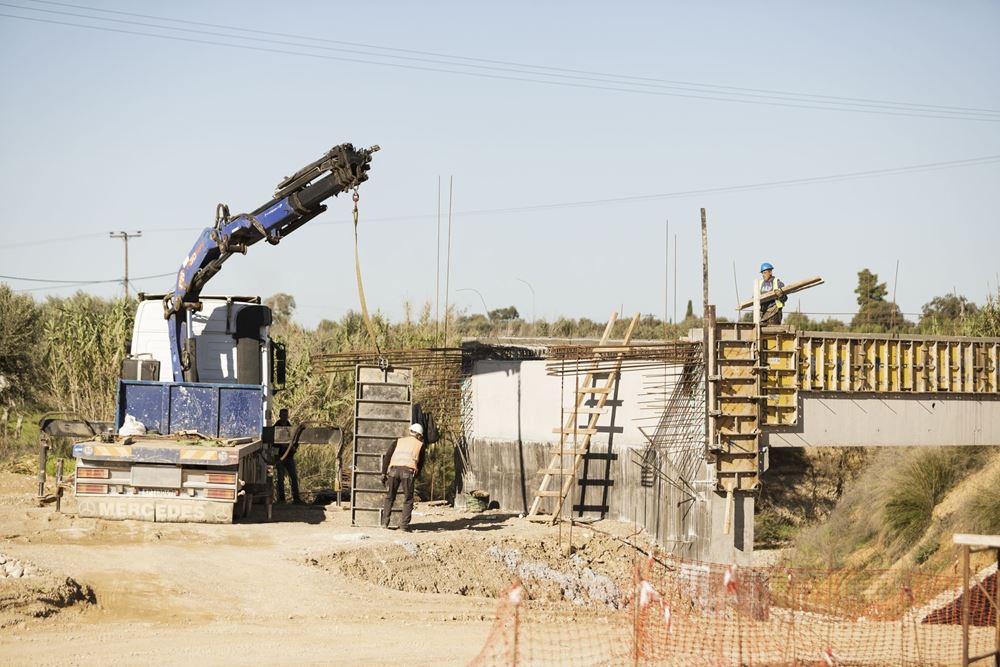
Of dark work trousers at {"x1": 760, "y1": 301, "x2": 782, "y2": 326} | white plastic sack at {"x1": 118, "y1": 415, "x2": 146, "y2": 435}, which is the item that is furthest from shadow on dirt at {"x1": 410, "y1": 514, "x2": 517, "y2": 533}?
dark work trousers at {"x1": 760, "y1": 301, "x2": 782, "y2": 326}

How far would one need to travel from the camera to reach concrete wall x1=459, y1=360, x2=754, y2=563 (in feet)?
55.8

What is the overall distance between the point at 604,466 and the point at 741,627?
629 centimetres

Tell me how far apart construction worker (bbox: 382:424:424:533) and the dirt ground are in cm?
46

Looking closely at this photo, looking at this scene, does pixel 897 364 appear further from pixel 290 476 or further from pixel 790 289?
pixel 290 476

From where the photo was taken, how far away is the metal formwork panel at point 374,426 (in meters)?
17.9

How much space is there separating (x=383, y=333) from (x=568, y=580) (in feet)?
50.2

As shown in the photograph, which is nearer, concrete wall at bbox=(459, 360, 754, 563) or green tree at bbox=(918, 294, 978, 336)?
concrete wall at bbox=(459, 360, 754, 563)

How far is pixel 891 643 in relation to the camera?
12625mm

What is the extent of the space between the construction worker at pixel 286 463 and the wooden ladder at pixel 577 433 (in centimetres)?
447

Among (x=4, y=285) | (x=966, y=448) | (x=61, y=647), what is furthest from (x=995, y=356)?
(x=4, y=285)

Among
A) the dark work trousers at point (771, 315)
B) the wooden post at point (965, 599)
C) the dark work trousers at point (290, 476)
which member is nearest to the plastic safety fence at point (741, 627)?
the wooden post at point (965, 599)

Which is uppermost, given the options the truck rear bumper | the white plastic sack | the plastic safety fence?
the white plastic sack

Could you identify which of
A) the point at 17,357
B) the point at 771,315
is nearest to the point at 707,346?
the point at 771,315

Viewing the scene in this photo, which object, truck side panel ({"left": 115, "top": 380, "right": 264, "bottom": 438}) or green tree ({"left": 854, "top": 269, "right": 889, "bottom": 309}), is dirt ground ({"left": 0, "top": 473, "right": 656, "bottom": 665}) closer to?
truck side panel ({"left": 115, "top": 380, "right": 264, "bottom": 438})
